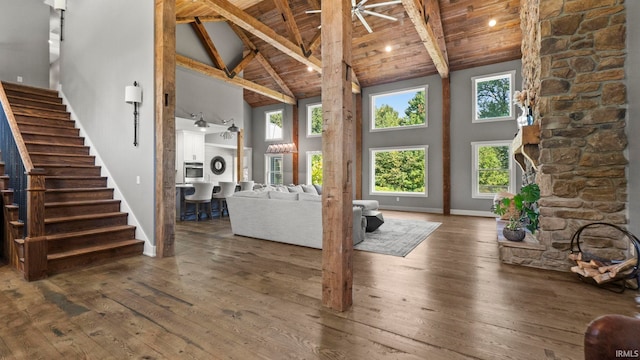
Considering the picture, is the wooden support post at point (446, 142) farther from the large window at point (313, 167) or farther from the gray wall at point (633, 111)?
the gray wall at point (633, 111)

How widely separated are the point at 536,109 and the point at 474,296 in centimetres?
265

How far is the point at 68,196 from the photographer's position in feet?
13.0

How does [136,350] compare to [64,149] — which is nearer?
[136,350]

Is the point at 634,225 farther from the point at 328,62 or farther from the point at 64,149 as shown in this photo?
the point at 64,149

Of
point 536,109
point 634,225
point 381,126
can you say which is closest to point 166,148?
point 536,109

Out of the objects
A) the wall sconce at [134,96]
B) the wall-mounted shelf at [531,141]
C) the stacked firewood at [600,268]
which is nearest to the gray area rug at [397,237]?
the stacked firewood at [600,268]

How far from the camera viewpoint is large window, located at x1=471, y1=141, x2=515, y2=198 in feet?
23.5

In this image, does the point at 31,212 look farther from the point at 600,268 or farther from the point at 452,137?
the point at 452,137

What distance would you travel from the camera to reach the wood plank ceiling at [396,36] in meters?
6.31

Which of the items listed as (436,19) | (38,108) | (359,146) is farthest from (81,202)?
(436,19)

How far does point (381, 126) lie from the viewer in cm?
895

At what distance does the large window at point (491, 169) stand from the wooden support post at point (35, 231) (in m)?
8.30

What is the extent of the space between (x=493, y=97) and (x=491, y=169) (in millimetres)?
1865

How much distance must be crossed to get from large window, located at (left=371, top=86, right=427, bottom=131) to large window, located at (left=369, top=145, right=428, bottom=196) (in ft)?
2.48
